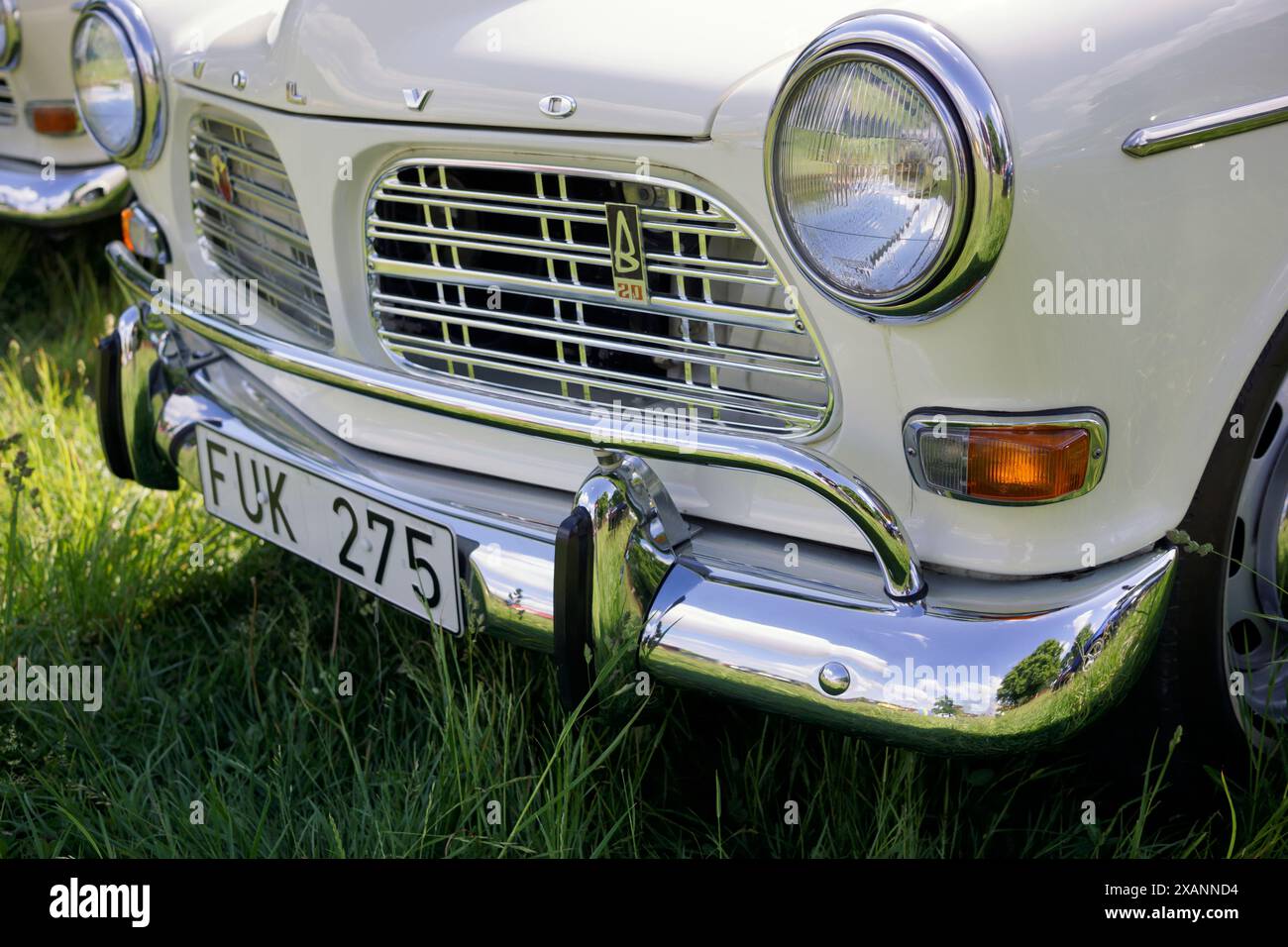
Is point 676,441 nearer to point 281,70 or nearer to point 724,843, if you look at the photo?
point 724,843

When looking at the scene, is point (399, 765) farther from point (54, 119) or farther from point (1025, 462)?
point (54, 119)

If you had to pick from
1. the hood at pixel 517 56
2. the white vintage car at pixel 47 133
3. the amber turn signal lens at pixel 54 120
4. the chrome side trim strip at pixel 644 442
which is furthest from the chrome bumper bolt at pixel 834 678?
the amber turn signal lens at pixel 54 120

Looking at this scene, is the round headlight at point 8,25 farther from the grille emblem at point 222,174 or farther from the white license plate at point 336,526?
the white license plate at point 336,526

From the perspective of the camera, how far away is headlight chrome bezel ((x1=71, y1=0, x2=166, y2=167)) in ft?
7.26

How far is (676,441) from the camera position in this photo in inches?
59.5

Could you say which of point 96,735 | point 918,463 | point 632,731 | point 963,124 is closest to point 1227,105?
point 963,124

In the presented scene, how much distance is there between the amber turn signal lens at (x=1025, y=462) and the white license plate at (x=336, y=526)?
28.3 inches

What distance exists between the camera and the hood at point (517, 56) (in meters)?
1.52

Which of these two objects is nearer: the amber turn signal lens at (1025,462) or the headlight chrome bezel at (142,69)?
the amber turn signal lens at (1025,462)

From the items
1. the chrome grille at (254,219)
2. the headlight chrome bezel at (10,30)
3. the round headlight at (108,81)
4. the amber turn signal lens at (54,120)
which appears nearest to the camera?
the chrome grille at (254,219)

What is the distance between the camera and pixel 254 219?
87.6 inches

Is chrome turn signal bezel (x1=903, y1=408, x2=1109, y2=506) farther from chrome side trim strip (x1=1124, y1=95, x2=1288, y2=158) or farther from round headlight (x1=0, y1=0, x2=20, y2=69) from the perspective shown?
round headlight (x1=0, y1=0, x2=20, y2=69)

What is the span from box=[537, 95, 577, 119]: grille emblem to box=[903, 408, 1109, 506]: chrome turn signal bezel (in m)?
0.58

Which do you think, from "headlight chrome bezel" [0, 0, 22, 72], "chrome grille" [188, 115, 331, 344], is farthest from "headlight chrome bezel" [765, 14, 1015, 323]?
"headlight chrome bezel" [0, 0, 22, 72]
